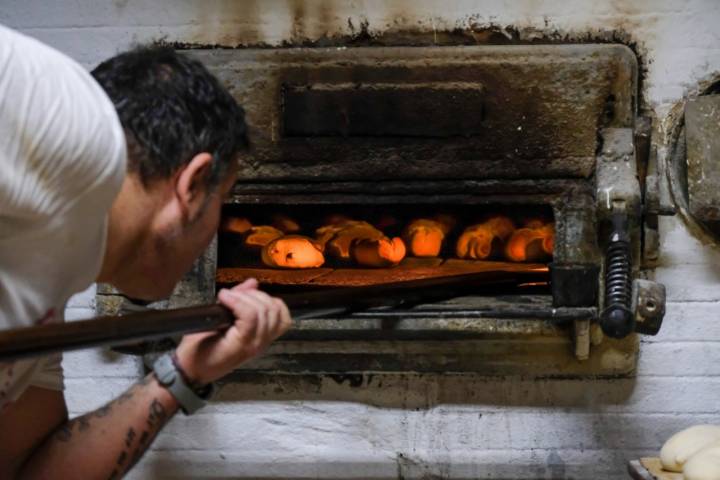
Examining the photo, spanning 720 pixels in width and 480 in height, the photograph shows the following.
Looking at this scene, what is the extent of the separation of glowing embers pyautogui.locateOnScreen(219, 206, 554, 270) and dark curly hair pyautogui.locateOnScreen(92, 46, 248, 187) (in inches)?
42.6

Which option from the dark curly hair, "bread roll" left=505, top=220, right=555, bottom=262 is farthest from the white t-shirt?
"bread roll" left=505, top=220, right=555, bottom=262

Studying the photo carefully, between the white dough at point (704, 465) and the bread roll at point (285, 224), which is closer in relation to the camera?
the white dough at point (704, 465)

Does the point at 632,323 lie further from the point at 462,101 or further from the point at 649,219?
the point at 462,101

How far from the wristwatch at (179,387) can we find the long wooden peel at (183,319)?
20 cm

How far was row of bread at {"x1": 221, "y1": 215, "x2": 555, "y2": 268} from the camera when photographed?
2.54 meters

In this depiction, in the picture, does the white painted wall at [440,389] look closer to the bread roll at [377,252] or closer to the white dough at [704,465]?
the bread roll at [377,252]

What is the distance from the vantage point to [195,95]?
1.41 m

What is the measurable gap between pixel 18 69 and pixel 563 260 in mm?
1553

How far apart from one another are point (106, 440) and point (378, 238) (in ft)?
3.26

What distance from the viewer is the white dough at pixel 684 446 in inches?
82.4

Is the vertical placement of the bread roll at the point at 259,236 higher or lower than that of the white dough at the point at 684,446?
higher

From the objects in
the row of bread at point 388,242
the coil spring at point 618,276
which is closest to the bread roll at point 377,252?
the row of bread at point 388,242

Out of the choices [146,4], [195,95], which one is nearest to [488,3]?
[146,4]

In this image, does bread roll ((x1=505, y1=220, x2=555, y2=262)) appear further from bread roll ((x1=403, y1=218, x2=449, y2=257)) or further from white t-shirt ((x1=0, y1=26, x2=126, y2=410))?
white t-shirt ((x1=0, y1=26, x2=126, y2=410))
